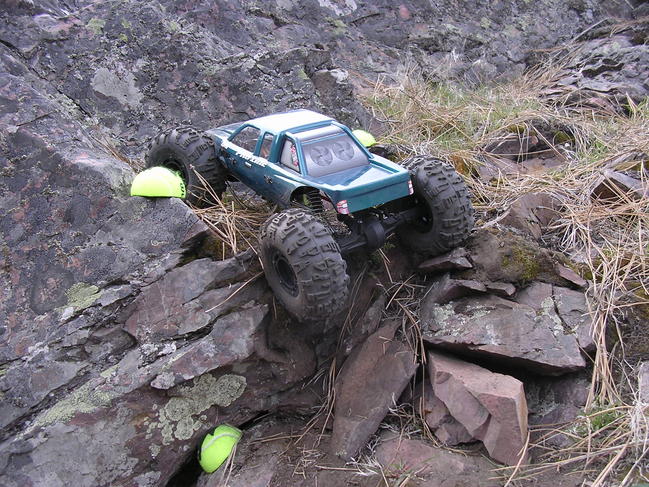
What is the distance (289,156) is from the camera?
4.02 meters

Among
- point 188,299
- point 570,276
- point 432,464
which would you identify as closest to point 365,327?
point 432,464

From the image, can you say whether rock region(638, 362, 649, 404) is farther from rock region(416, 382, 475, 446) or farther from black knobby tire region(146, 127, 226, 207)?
black knobby tire region(146, 127, 226, 207)

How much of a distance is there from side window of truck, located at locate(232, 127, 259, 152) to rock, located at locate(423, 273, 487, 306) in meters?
1.72

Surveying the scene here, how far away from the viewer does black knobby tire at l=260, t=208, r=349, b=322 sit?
3.39 m

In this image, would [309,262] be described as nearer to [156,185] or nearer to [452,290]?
[452,290]

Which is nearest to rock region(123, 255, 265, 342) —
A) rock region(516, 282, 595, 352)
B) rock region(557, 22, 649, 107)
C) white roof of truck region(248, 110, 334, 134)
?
white roof of truck region(248, 110, 334, 134)

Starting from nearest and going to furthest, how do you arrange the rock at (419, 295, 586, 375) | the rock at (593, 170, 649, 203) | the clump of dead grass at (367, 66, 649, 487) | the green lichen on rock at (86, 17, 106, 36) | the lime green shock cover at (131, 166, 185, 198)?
the clump of dead grass at (367, 66, 649, 487)
the rock at (419, 295, 586, 375)
the lime green shock cover at (131, 166, 185, 198)
the rock at (593, 170, 649, 203)
the green lichen on rock at (86, 17, 106, 36)

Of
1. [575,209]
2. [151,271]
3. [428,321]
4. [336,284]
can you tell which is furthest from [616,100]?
[151,271]

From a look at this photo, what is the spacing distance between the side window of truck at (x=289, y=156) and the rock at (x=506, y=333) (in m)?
1.29

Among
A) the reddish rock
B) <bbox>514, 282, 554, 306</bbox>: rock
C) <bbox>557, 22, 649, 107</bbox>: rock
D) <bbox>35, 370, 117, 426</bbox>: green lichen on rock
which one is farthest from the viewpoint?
<bbox>557, 22, 649, 107</bbox>: rock

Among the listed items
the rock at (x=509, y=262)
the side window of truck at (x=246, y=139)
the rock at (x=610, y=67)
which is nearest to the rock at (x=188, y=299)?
the side window of truck at (x=246, y=139)

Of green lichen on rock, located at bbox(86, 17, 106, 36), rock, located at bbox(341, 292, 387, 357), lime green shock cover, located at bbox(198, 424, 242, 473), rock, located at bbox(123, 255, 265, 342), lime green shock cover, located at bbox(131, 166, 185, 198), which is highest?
green lichen on rock, located at bbox(86, 17, 106, 36)

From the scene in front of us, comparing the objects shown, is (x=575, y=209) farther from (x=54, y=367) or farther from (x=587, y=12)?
(x=587, y=12)

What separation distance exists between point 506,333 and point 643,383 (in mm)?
768
